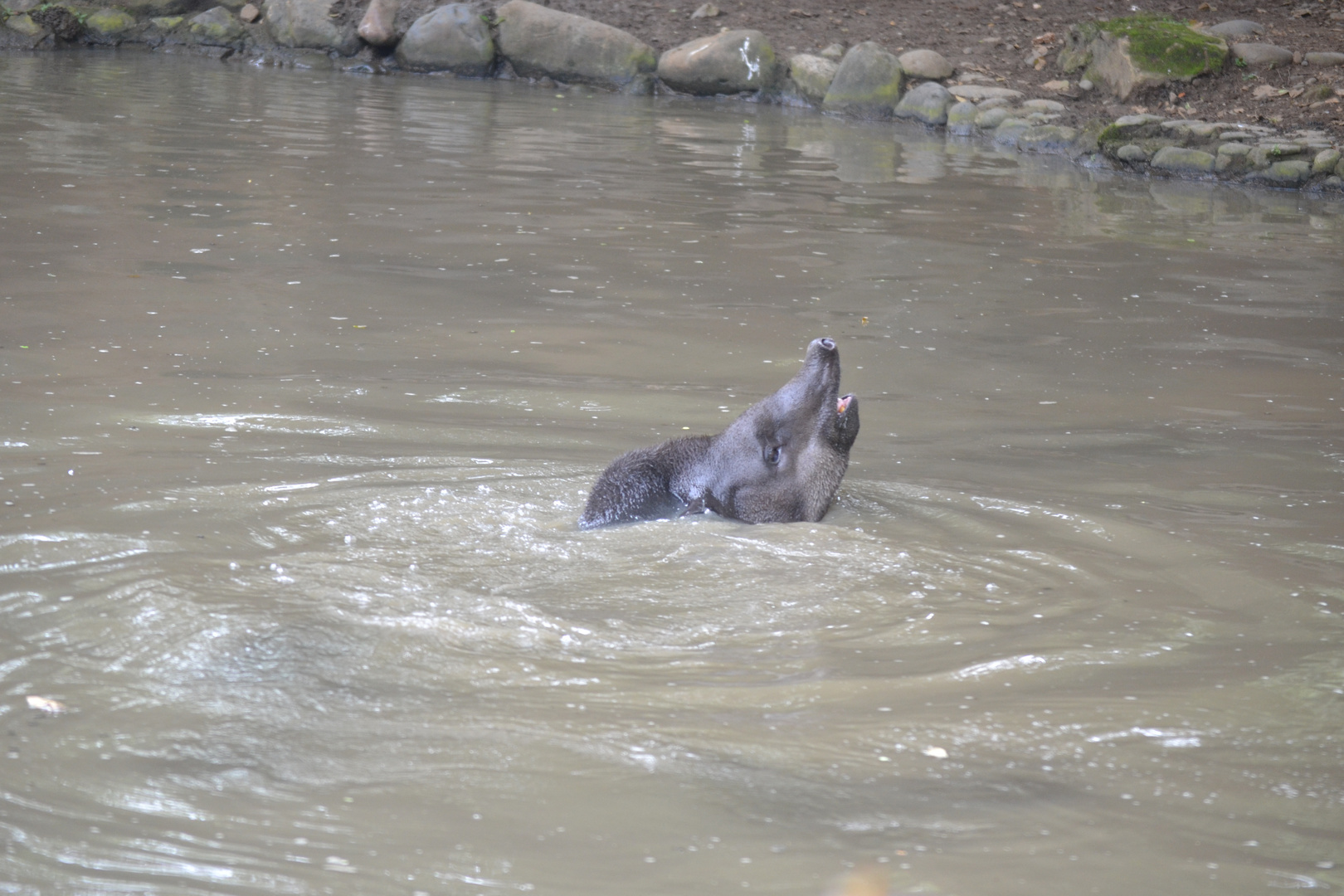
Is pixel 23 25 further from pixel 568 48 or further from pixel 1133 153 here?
pixel 1133 153

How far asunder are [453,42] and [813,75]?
6.22 m

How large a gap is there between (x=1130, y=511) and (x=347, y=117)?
45.5 ft

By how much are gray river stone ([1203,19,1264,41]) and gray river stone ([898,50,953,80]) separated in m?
3.84

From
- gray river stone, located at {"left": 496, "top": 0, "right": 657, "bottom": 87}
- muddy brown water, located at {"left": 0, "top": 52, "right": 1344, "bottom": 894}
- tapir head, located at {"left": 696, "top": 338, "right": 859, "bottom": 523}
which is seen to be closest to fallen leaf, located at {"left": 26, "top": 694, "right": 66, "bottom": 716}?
muddy brown water, located at {"left": 0, "top": 52, "right": 1344, "bottom": 894}

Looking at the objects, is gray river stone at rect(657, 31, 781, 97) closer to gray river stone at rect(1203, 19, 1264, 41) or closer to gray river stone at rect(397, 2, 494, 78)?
gray river stone at rect(397, 2, 494, 78)

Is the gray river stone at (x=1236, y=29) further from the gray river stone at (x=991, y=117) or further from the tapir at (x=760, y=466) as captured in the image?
the tapir at (x=760, y=466)

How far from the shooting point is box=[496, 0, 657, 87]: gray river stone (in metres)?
22.5

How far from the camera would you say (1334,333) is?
9508mm

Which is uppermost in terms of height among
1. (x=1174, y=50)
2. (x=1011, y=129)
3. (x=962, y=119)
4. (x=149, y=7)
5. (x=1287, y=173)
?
(x=149, y=7)

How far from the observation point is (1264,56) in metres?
19.1

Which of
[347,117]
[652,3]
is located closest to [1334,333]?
[347,117]

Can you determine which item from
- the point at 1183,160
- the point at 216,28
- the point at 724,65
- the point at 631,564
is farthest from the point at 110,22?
the point at 631,564

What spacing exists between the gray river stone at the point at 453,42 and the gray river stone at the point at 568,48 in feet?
1.25

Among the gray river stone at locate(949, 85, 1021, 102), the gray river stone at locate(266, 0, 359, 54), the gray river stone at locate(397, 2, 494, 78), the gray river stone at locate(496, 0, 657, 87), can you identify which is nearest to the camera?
the gray river stone at locate(949, 85, 1021, 102)
